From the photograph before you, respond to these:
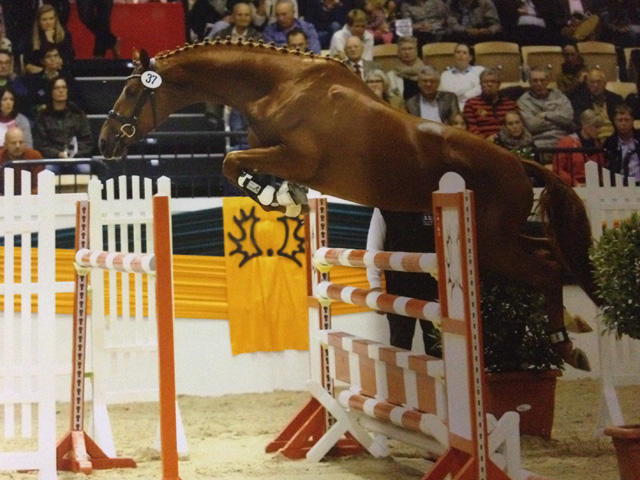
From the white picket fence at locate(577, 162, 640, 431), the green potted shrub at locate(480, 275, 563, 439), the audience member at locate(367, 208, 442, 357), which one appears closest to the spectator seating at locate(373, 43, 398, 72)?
the audience member at locate(367, 208, 442, 357)

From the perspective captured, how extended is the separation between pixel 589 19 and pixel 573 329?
484cm

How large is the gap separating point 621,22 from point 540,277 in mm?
5260

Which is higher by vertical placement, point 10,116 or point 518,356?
point 10,116

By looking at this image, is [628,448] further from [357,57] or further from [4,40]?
[4,40]

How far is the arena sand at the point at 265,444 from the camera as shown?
3.40 m

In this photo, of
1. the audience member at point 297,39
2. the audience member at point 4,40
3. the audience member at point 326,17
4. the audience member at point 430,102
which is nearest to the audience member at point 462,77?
the audience member at point 430,102

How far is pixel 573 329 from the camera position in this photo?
427 cm

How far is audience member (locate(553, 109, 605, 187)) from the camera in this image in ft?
21.1

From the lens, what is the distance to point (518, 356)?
12.8 ft

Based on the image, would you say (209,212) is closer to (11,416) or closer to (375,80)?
(375,80)

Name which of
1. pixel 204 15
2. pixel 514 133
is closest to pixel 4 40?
pixel 204 15

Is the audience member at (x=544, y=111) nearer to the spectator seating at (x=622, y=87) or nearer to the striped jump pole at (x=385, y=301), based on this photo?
the spectator seating at (x=622, y=87)

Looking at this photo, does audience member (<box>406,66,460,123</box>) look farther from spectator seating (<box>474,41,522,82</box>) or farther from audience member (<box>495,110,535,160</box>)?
spectator seating (<box>474,41,522,82</box>)

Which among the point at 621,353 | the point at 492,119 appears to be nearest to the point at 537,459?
the point at 621,353
